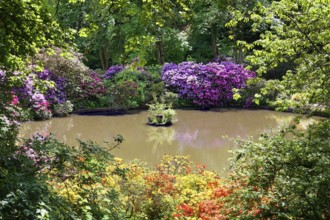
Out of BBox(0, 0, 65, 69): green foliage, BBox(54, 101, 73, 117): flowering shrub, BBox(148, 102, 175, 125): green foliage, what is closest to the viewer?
BBox(0, 0, 65, 69): green foliage

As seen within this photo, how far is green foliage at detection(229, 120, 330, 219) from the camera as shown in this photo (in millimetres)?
3383

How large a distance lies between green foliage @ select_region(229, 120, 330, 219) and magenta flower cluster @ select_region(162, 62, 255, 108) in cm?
1194

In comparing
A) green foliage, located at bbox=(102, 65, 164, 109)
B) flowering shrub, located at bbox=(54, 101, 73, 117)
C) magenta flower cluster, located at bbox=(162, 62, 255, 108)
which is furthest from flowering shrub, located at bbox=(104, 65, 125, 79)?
flowering shrub, located at bbox=(54, 101, 73, 117)

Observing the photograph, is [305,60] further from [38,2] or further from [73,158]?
[73,158]

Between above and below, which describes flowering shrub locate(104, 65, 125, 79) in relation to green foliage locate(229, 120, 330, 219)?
above

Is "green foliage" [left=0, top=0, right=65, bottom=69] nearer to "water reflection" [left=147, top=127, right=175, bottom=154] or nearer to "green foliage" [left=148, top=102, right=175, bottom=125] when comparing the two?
"water reflection" [left=147, top=127, right=175, bottom=154]

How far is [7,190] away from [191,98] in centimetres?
1530

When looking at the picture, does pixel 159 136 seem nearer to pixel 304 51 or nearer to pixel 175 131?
pixel 175 131

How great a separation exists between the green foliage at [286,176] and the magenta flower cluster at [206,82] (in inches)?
470

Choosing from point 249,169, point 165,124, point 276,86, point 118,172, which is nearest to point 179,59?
point 165,124

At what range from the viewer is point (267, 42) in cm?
550

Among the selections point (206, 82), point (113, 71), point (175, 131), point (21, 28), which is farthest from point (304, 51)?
point (113, 71)

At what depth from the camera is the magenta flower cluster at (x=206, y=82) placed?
1667 cm

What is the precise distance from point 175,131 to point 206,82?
522cm
